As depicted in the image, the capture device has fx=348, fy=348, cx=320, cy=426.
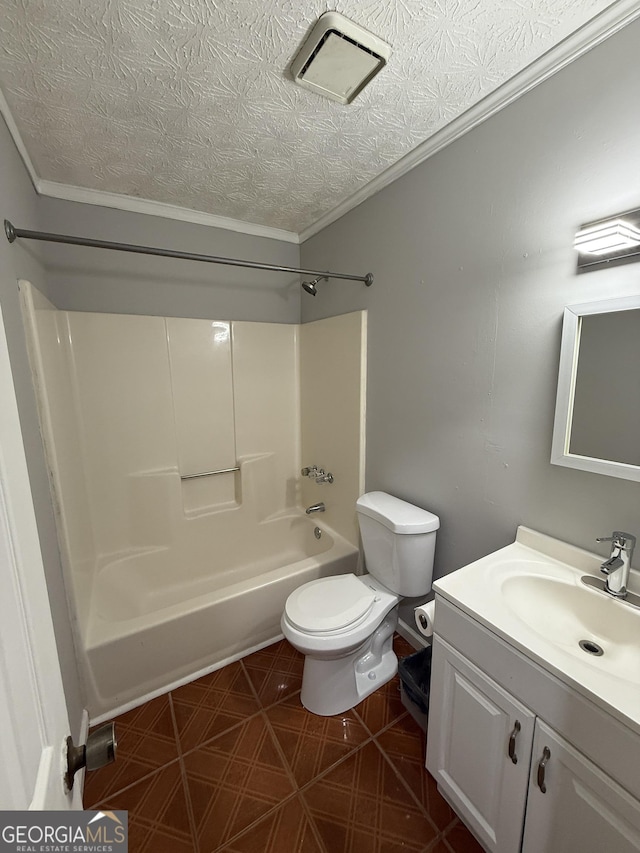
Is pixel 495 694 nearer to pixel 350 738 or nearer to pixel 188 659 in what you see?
pixel 350 738

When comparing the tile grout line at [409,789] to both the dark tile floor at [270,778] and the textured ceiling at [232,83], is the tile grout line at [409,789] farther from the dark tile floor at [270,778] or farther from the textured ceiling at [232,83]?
the textured ceiling at [232,83]

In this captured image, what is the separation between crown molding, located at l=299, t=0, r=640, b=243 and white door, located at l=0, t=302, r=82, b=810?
63.6 inches

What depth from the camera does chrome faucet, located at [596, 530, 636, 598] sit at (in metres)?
0.97

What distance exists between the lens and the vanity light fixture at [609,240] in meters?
0.96

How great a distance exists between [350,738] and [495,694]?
83 centimetres

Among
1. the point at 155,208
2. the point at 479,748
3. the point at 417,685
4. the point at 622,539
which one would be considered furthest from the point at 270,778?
the point at 155,208

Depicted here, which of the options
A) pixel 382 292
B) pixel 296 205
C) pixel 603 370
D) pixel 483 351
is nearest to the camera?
pixel 603 370

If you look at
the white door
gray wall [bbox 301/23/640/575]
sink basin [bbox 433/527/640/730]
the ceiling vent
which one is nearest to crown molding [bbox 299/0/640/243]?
gray wall [bbox 301/23/640/575]

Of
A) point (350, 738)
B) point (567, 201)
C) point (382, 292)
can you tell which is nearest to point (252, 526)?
point (350, 738)

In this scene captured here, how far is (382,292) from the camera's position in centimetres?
181

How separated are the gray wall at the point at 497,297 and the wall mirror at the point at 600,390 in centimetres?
5

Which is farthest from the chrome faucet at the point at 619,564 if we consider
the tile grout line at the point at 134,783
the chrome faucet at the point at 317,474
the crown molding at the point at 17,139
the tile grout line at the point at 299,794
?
the crown molding at the point at 17,139

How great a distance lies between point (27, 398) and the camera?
1.19m
